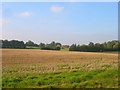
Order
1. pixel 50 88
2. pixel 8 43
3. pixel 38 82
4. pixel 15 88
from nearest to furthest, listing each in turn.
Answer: pixel 50 88, pixel 15 88, pixel 38 82, pixel 8 43

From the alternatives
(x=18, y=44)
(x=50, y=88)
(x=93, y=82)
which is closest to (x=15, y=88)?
(x=50, y=88)

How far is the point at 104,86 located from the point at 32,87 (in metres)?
3.92

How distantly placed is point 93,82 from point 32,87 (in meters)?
3.44

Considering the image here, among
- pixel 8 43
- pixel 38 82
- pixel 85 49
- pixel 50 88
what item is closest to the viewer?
pixel 50 88

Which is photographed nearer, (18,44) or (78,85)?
(78,85)

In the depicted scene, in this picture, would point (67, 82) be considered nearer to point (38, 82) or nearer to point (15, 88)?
point (38, 82)

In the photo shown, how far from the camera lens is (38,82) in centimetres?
827

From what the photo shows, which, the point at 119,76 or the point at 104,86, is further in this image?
the point at 119,76

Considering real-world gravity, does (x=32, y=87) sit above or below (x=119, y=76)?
below

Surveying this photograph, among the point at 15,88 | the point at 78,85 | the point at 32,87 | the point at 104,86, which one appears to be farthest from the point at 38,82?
the point at 104,86

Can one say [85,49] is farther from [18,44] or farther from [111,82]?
[111,82]

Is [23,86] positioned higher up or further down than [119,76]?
further down

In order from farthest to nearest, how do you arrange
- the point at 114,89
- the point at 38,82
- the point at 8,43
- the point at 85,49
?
the point at 8,43
the point at 85,49
the point at 38,82
the point at 114,89

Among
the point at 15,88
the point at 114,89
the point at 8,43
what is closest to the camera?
the point at 114,89
